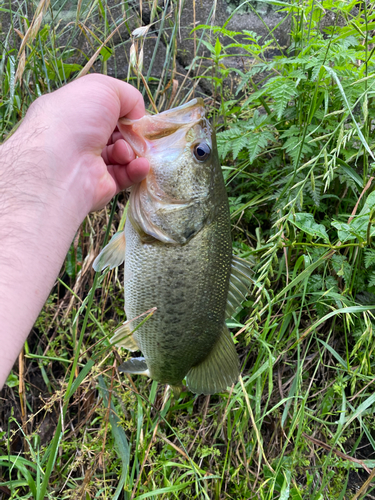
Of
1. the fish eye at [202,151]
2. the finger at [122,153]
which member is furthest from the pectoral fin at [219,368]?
the finger at [122,153]

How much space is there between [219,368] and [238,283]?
404mm

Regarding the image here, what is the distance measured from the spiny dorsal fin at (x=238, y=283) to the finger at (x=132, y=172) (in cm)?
54

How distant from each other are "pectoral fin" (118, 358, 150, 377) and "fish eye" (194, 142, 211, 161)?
0.96 meters

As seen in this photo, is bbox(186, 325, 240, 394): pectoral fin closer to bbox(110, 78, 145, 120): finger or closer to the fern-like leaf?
bbox(110, 78, 145, 120): finger

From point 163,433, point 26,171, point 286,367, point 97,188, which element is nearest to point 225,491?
point 163,433

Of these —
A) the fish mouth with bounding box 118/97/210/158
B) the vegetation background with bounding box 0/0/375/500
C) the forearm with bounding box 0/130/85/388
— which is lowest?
the vegetation background with bounding box 0/0/375/500

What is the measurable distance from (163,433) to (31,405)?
972mm

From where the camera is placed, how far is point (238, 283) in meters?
1.71

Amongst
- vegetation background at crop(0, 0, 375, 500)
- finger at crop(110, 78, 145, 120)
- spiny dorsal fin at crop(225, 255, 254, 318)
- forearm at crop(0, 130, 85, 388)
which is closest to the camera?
forearm at crop(0, 130, 85, 388)

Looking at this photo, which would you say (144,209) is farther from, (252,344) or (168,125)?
(252,344)

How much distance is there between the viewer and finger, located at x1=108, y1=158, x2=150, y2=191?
1.49 meters

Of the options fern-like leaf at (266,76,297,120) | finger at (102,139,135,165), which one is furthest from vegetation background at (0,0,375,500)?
finger at (102,139,135,165)

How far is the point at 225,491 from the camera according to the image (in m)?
2.09

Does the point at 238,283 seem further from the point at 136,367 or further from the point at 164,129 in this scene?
the point at 164,129
